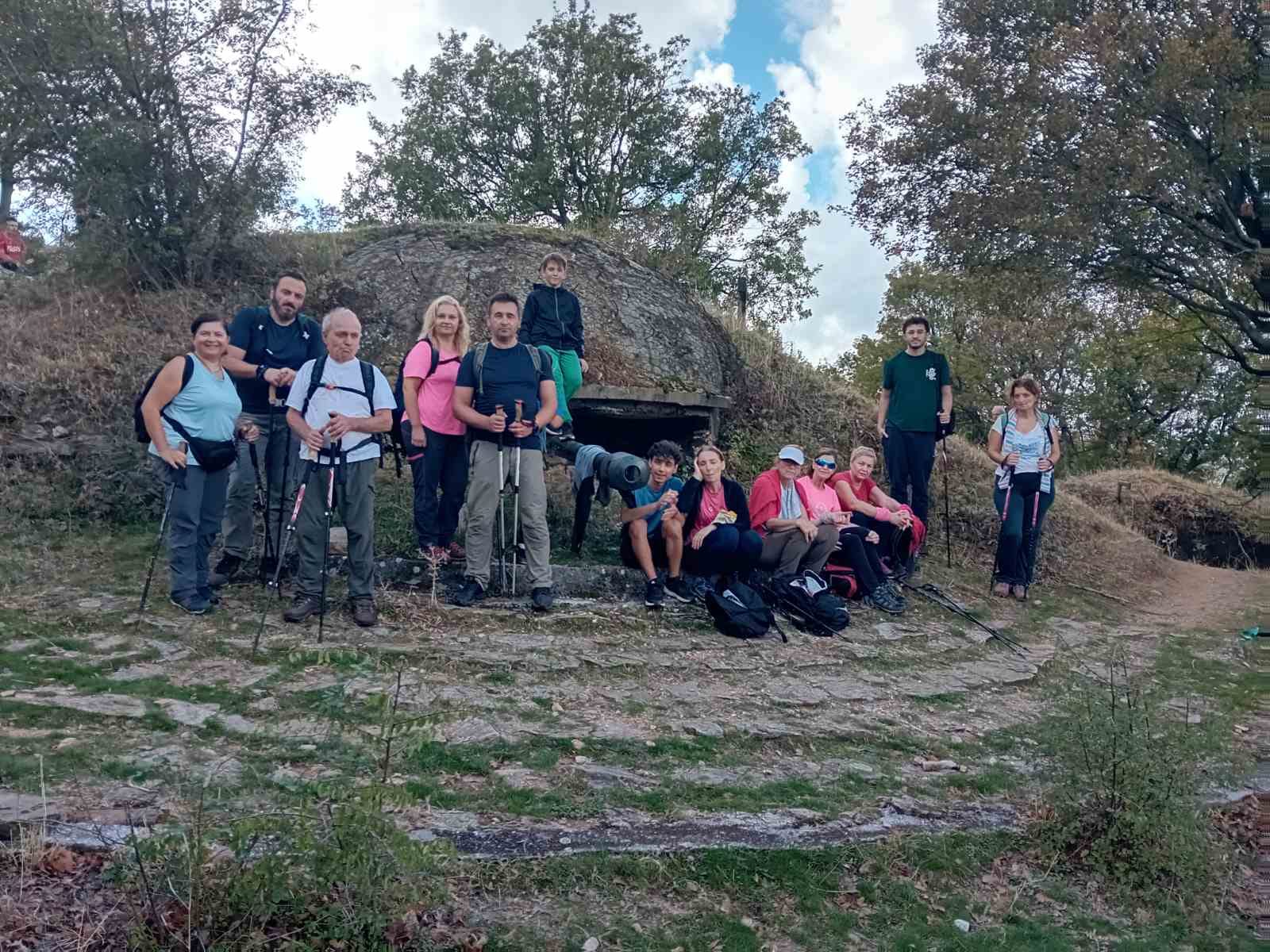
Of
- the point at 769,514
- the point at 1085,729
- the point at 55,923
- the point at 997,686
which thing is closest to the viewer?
the point at 55,923

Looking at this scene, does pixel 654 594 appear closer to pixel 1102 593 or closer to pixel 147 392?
pixel 147 392

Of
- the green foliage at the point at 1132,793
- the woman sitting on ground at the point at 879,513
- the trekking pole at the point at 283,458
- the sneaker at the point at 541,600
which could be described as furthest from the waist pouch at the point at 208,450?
the green foliage at the point at 1132,793

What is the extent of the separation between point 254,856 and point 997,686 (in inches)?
205

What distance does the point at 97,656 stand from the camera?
216 inches

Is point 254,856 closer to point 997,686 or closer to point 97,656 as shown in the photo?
point 97,656

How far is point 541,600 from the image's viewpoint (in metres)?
7.13

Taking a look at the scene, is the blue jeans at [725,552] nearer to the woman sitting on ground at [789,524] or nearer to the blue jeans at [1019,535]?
the woman sitting on ground at [789,524]

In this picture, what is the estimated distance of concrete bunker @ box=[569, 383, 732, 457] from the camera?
10531mm

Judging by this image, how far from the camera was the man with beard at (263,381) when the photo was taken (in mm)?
6977

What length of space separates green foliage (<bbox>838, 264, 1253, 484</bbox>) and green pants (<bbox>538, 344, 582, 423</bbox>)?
17.4 m

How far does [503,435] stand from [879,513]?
138 inches

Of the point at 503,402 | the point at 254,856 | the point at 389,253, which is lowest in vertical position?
the point at 254,856

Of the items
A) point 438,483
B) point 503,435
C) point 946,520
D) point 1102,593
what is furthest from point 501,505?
point 1102,593

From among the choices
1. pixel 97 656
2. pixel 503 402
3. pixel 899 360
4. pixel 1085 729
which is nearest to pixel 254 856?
pixel 97 656
